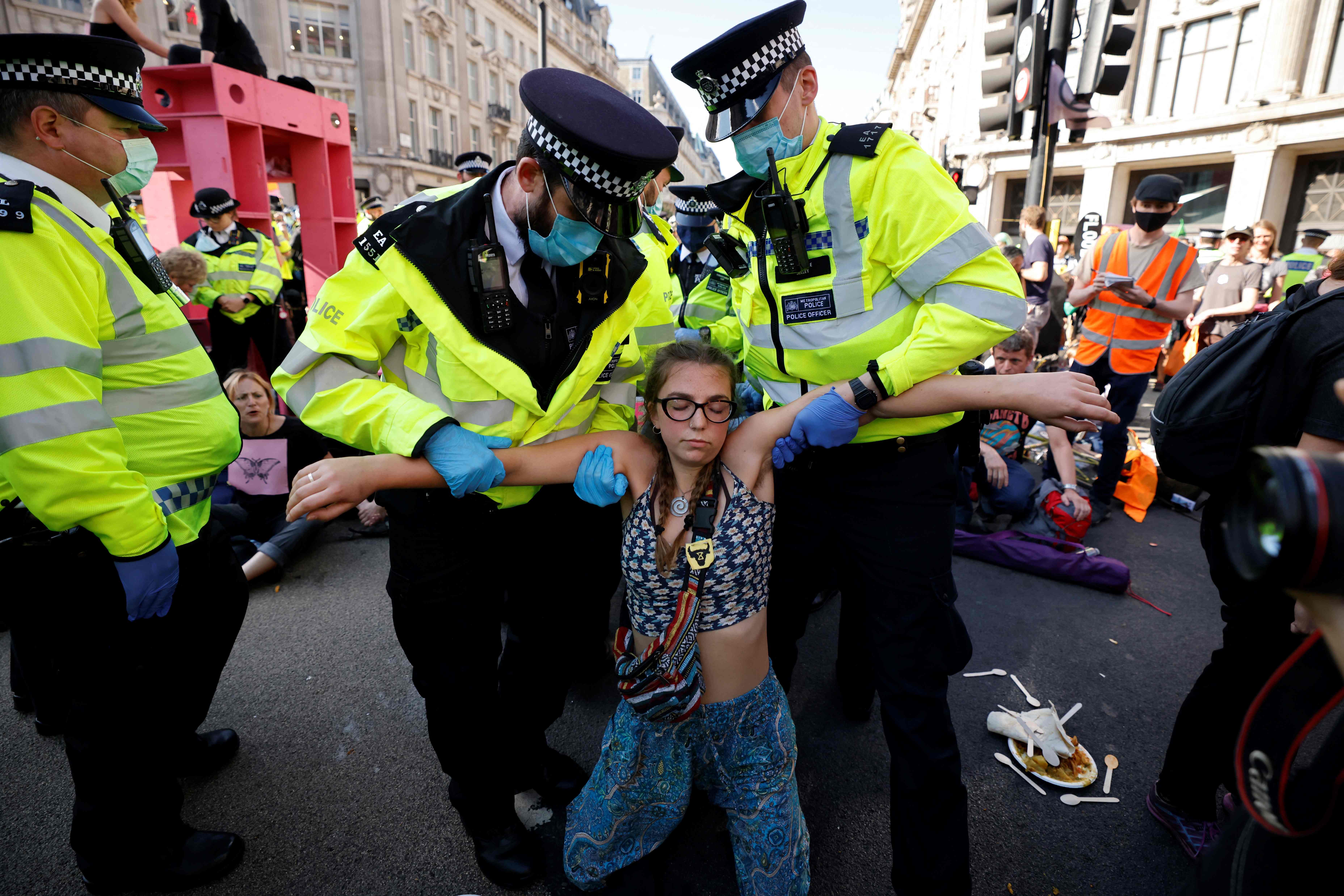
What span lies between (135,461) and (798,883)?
2.07 m

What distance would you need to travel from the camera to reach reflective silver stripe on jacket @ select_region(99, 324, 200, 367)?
1.69m

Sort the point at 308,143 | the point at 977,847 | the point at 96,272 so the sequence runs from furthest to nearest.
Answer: the point at 308,143, the point at 977,847, the point at 96,272

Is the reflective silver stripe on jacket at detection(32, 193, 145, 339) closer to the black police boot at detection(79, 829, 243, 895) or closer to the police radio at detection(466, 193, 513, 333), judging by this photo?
the police radio at detection(466, 193, 513, 333)

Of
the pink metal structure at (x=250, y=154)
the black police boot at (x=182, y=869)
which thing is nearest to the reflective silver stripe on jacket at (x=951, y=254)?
the black police boot at (x=182, y=869)

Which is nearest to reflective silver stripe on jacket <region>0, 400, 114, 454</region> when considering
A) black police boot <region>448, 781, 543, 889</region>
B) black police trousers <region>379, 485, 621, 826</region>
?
black police trousers <region>379, 485, 621, 826</region>

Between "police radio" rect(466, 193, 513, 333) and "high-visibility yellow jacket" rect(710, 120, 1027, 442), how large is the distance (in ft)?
2.12

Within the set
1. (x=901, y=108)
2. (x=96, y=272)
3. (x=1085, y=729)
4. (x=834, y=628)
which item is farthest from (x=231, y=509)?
(x=901, y=108)

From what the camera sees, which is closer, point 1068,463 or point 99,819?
point 99,819

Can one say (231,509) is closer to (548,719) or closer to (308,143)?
(548,719)

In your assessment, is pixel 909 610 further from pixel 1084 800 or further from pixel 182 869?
pixel 182 869

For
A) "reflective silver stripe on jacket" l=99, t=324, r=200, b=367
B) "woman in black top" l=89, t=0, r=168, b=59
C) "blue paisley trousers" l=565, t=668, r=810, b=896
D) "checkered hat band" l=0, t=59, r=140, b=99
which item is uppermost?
"woman in black top" l=89, t=0, r=168, b=59

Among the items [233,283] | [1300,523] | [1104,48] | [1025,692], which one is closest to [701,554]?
[1300,523]

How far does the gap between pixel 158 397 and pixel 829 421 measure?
69.5 inches

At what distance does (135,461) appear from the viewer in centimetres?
177
